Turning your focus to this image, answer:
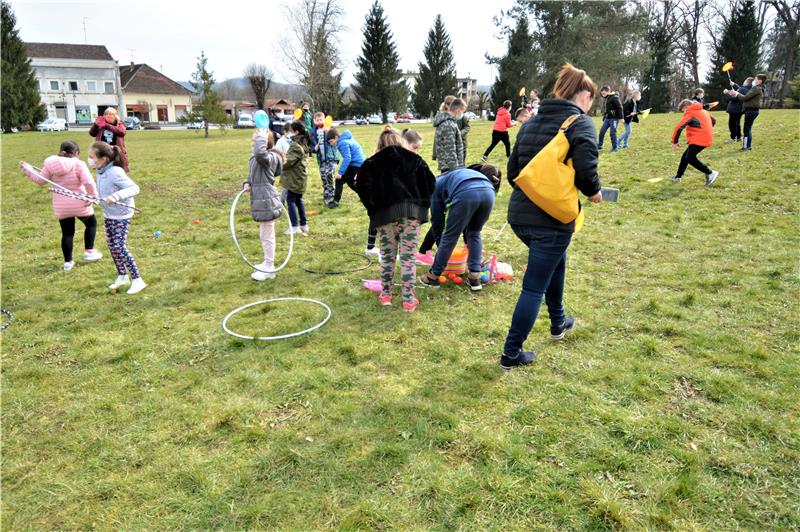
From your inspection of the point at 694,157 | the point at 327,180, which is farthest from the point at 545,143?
the point at 694,157

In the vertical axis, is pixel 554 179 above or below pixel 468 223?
above

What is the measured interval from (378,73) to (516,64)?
1855 centimetres

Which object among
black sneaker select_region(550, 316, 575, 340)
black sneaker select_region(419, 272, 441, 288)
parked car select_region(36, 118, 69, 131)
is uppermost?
parked car select_region(36, 118, 69, 131)

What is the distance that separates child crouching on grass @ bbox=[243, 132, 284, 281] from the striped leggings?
58.0 inches

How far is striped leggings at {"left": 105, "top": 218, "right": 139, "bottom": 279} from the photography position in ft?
18.9

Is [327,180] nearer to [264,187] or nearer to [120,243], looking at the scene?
[264,187]

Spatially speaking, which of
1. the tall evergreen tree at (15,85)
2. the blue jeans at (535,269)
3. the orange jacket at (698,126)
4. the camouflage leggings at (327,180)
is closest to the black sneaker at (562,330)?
the blue jeans at (535,269)

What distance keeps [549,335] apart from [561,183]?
1787 mm

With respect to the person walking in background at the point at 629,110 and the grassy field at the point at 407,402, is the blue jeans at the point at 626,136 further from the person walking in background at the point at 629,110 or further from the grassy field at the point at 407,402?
the grassy field at the point at 407,402

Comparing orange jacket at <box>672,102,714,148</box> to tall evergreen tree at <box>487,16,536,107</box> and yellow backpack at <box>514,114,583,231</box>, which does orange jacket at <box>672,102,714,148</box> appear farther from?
tall evergreen tree at <box>487,16,536,107</box>

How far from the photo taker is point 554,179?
341 centimetres

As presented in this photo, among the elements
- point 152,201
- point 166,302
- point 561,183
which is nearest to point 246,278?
point 166,302

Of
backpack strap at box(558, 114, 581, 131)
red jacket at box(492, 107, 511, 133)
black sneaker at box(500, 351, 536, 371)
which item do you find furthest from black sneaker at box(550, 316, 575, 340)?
red jacket at box(492, 107, 511, 133)

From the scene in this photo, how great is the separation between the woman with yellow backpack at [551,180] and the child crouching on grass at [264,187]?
3.37 meters
